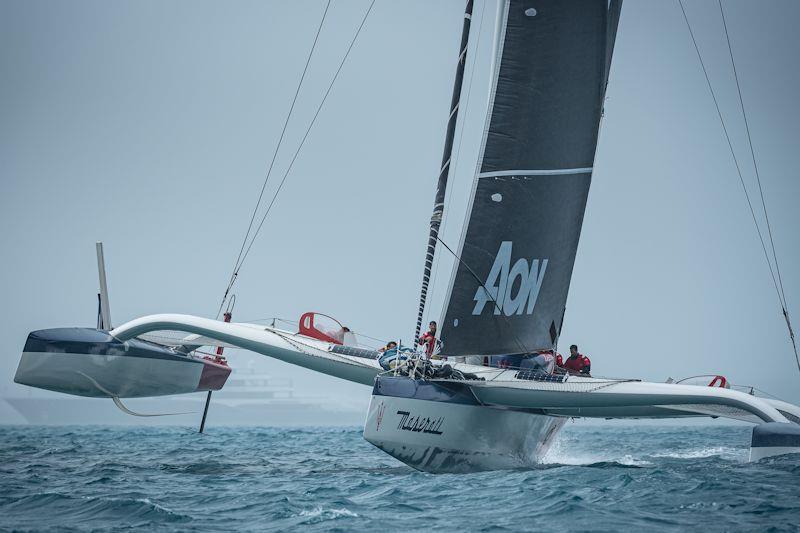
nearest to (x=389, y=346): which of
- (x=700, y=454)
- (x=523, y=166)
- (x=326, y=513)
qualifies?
(x=523, y=166)

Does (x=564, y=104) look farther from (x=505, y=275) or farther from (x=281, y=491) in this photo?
(x=281, y=491)

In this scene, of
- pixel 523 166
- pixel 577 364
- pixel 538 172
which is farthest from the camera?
pixel 577 364

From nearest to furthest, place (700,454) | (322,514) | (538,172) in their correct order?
(322,514), (538,172), (700,454)

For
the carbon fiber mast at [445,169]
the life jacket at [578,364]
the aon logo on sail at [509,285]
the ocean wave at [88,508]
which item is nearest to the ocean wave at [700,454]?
the life jacket at [578,364]

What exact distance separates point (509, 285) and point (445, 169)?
1.50 metres

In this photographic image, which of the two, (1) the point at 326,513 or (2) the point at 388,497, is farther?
(2) the point at 388,497

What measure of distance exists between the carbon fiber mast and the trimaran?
17mm

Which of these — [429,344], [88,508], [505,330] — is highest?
[505,330]

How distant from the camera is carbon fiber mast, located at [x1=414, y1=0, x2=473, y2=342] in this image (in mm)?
9844

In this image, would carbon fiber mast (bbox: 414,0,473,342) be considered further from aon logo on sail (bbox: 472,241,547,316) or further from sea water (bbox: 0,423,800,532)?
sea water (bbox: 0,423,800,532)

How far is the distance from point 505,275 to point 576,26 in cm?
282

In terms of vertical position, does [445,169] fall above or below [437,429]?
above

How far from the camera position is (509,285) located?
9.80 meters

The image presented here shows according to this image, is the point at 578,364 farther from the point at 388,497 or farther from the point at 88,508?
the point at 88,508
